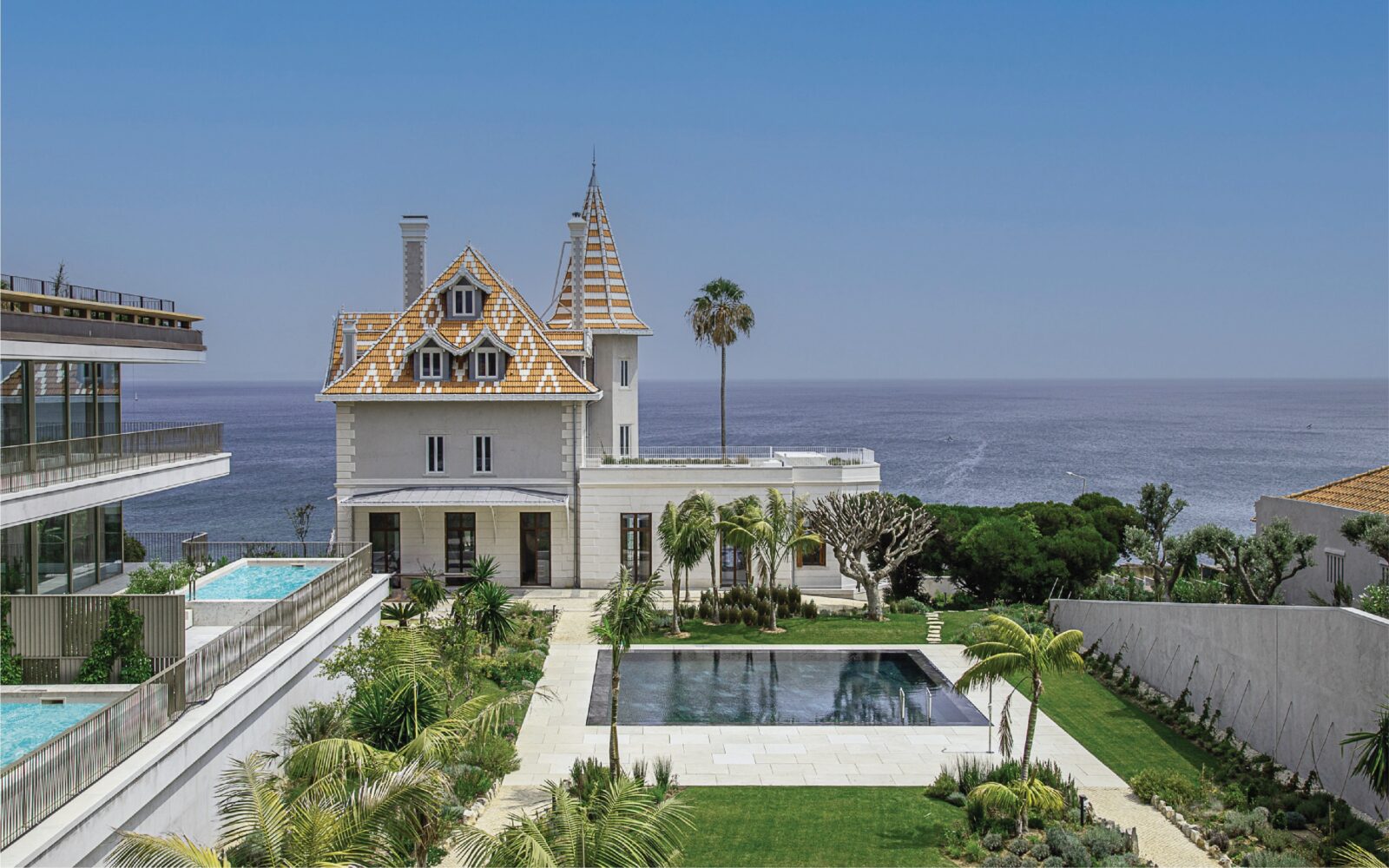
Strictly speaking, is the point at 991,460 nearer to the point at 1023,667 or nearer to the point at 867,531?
the point at 867,531

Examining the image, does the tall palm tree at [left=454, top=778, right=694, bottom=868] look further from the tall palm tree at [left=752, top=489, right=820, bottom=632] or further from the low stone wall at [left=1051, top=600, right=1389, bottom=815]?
the tall palm tree at [left=752, top=489, right=820, bottom=632]

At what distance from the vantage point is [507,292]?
36.8 m

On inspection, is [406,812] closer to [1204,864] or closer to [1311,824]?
[1204,864]

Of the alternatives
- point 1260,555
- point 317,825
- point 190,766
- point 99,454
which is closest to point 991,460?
point 1260,555

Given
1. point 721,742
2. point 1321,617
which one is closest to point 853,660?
point 721,742

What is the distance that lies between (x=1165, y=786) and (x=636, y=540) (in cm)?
1927

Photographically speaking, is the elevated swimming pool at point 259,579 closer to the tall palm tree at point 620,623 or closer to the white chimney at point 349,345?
the tall palm tree at point 620,623

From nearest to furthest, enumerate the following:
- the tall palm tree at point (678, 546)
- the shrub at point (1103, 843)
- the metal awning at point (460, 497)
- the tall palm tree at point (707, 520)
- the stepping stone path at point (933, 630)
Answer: the shrub at point (1103, 843) < the stepping stone path at point (933, 630) < the tall palm tree at point (678, 546) < the tall palm tree at point (707, 520) < the metal awning at point (460, 497)

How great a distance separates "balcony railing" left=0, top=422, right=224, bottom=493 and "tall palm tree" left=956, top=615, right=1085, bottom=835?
13.7m

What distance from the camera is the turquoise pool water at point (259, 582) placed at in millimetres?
22531

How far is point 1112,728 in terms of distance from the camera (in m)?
22.6

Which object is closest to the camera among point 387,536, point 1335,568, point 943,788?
point 943,788

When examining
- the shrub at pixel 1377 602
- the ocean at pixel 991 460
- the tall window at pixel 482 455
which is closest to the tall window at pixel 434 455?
the tall window at pixel 482 455

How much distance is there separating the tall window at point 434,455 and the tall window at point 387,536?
63.6 inches
